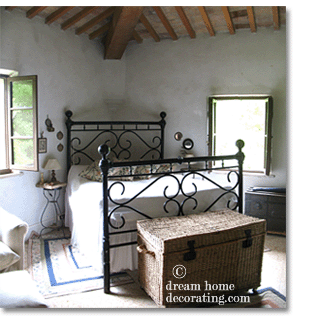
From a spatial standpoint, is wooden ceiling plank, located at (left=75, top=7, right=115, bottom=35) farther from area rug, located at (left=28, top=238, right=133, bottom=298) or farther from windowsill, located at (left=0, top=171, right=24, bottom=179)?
area rug, located at (left=28, top=238, right=133, bottom=298)

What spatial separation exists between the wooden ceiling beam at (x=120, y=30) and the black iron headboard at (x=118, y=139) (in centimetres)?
88

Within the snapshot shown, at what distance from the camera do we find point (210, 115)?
4.02 metres

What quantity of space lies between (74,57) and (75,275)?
246 centimetres

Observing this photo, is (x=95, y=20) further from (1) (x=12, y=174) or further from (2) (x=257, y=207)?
(2) (x=257, y=207)

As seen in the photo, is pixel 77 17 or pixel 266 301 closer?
pixel 266 301

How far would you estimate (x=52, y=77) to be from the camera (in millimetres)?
3705

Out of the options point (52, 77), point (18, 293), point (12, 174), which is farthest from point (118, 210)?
point (52, 77)

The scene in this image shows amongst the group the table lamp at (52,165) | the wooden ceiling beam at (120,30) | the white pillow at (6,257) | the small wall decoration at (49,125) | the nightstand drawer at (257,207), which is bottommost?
the white pillow at (6,257)

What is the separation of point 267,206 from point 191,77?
74.6 inches

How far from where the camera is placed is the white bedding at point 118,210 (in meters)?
2.91

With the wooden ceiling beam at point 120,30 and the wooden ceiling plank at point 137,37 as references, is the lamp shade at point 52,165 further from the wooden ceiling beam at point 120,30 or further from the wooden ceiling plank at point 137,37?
the wooden ceiling plank at point 137,37

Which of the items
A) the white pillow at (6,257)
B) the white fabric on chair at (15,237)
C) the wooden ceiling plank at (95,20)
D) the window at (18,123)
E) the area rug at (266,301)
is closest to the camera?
the area rug at (266,301)

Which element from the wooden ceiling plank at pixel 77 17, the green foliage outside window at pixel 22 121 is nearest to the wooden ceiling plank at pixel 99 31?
the wooden ceiling plank at pixel 77 17
